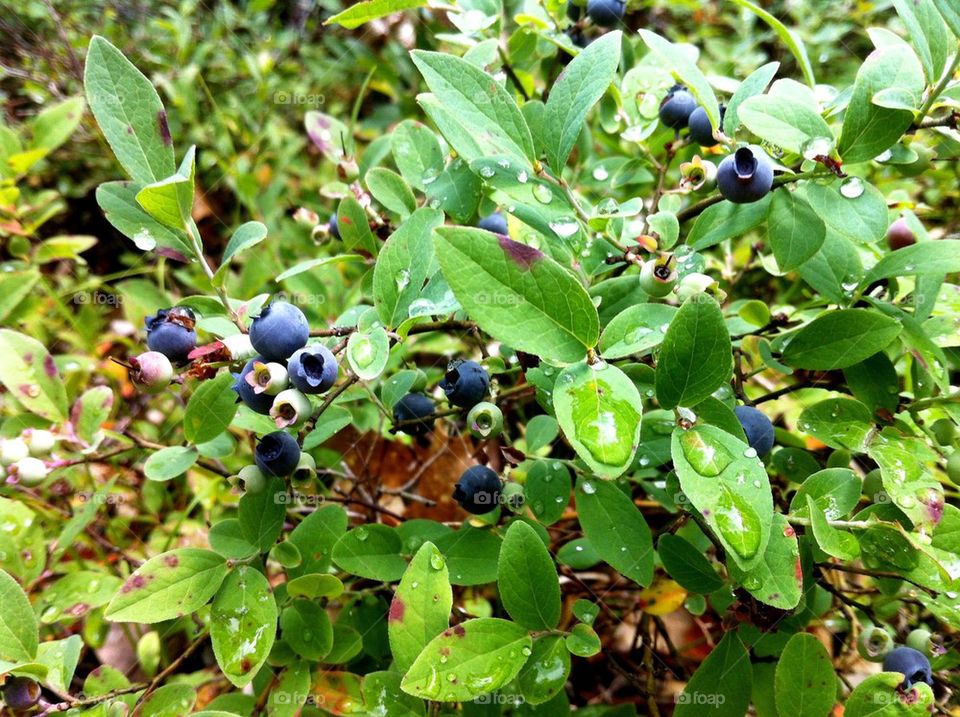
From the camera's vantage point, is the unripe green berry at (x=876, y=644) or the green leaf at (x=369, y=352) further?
the unripe green berry at (x=876, y=644)

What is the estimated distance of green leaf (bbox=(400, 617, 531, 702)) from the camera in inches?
28.0

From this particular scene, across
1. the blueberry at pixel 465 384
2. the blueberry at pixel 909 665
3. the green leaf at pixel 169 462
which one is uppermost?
the blueberry at pixel 465 384

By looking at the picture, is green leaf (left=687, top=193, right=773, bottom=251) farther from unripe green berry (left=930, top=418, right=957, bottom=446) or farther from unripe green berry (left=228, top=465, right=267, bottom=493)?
unripe green berry (left=228, top=465, right=267, bottom=493)

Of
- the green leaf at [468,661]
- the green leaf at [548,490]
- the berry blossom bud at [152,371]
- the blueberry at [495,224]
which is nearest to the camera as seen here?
the green leaf at [468,661]

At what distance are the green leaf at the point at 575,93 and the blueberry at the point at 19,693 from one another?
3.12ft

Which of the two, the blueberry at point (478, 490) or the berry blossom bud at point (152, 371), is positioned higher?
the berry blossom bud at point (152, 371)

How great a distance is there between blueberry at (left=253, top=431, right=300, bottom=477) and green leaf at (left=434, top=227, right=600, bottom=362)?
0.33 metres

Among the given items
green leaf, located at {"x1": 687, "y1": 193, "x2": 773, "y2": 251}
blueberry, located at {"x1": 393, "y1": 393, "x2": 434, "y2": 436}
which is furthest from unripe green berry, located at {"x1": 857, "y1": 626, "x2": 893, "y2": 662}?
blueberry, located at {"x1": 393, "y1": 393, "x2": 434, "y2": 436}

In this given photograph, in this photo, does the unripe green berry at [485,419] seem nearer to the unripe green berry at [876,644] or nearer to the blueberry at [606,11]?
the unripe green berry at [876,644]

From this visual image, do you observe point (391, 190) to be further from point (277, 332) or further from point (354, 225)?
point (277, 332)

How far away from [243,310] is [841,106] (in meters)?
0.88

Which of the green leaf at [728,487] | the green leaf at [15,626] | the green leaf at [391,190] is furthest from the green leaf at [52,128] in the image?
the green leaf at [728,487]

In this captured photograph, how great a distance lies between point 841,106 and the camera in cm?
90

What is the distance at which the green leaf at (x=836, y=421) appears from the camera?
2.79ft
